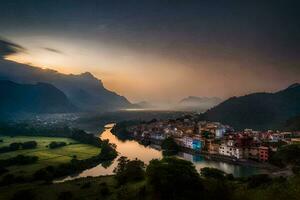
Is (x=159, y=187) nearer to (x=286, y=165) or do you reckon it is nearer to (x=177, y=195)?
(x=177, y=195)

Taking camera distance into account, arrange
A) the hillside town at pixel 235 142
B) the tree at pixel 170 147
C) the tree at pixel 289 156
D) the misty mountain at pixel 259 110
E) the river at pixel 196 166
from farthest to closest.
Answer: the misty mountain at pixel 259 110 < the tree at pixel 170 147 < the hillside town at pixel 235 142 < the river at pixel 196 166 < the tree at pixel 289 156

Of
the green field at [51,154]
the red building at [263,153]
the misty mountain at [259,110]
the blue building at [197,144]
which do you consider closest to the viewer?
the green field at [51,154]

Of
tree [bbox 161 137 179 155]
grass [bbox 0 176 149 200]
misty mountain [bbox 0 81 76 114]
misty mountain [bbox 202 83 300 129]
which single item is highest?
misty mountain [bbox 0 81 76 114]

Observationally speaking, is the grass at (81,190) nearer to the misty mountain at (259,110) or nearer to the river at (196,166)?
the river at (196,166)

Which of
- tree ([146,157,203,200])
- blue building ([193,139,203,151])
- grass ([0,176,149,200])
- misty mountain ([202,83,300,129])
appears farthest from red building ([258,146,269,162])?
misty mountain ([202,83,300,129])

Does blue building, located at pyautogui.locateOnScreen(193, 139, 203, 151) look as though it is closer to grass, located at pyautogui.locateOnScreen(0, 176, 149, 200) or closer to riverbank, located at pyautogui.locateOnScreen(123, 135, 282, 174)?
riverbank, located at pyautogui.locateOnScreen(123, 135, 282, 174)

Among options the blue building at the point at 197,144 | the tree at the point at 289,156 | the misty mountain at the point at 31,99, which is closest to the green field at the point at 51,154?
the blue building at the point at 197,144

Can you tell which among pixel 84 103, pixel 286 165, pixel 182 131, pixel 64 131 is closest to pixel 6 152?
pixel 64 131
